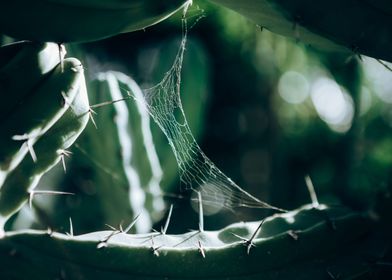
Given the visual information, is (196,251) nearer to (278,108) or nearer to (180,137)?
(180,137)

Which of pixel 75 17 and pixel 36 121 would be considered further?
pixel 36 121

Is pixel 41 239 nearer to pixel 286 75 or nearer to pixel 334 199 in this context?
pixel 334 199

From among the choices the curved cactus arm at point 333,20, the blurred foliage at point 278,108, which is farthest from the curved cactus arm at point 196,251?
the blurred foliage at point 278,108

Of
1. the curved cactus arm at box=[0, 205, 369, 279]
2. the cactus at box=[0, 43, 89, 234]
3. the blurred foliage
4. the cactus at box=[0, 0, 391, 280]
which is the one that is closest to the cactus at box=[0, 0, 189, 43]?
the cactus at box=[0, 0, 391, 280]

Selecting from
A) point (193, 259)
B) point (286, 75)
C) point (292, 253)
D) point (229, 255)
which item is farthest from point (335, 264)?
point (286, 75)

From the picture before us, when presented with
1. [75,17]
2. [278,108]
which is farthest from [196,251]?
[278,108]

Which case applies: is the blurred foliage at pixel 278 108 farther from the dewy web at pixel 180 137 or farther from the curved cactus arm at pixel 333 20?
the curved cactus arm at pixel 333 20

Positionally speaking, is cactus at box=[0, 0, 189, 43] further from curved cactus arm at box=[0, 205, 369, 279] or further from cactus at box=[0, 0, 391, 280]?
curved cactus arm at box=[0, 205, 369, 279]
